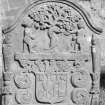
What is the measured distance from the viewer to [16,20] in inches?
162

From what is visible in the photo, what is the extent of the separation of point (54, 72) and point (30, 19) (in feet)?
2.64

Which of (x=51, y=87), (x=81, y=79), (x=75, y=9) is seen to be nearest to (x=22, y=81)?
(x=51, y=87)

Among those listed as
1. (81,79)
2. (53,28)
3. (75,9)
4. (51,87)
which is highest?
(75,9)

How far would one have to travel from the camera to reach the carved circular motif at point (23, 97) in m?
4.27

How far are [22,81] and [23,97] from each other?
23 cm

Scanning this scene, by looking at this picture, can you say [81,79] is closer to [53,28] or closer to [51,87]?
[51,87]

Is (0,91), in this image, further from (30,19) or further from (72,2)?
(72,2)

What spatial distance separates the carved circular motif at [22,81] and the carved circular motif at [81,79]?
2.07ft

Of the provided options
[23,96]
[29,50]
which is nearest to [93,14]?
[29,50]

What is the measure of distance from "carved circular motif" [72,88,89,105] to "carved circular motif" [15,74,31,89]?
0.67 meters

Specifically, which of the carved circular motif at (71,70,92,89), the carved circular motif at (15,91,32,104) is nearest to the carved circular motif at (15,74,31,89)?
the carved circular motif at (15,91,32,104)

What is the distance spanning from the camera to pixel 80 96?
14.4ft

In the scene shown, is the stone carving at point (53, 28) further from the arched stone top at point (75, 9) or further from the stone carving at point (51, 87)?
the stone carving at point (51, 87)

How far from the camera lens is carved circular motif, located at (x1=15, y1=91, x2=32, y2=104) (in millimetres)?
4270
